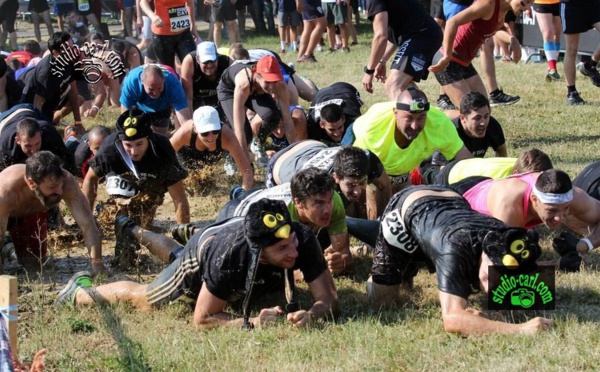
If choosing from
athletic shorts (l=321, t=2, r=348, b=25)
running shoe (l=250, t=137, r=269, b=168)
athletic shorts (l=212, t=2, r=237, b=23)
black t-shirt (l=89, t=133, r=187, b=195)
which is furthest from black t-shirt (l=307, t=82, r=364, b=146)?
athletic shorts (l=212, t=2, r=237, b=23)

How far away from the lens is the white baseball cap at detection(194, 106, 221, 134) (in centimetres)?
803

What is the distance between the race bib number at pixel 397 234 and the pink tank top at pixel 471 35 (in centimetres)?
403

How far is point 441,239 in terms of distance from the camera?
490 centimetres

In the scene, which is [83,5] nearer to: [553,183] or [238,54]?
[238,54]

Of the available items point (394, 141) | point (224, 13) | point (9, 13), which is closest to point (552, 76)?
point (394, 141)

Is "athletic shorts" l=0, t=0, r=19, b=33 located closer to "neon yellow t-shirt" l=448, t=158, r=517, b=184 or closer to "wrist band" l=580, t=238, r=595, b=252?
"neon yellow t-shirt" l=448, t=158, r=517, b=184

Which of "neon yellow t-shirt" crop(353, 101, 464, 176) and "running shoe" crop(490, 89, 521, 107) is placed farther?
"running shoe" crop(490, 89, 521, 107)

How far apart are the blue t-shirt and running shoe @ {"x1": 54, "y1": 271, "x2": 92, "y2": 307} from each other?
3.42m

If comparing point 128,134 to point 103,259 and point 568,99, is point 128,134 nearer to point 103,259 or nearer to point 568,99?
point 103,259

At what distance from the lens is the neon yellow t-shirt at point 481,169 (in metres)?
6.47

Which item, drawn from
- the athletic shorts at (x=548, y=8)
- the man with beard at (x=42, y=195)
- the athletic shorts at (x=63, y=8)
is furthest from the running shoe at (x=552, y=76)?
the athletic shorts at (x=63, y=8)

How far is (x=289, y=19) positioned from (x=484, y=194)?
13.8 m

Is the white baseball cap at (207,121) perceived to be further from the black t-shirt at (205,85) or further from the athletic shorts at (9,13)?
the athletic shorts at (9,13)

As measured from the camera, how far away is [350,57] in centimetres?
1758
